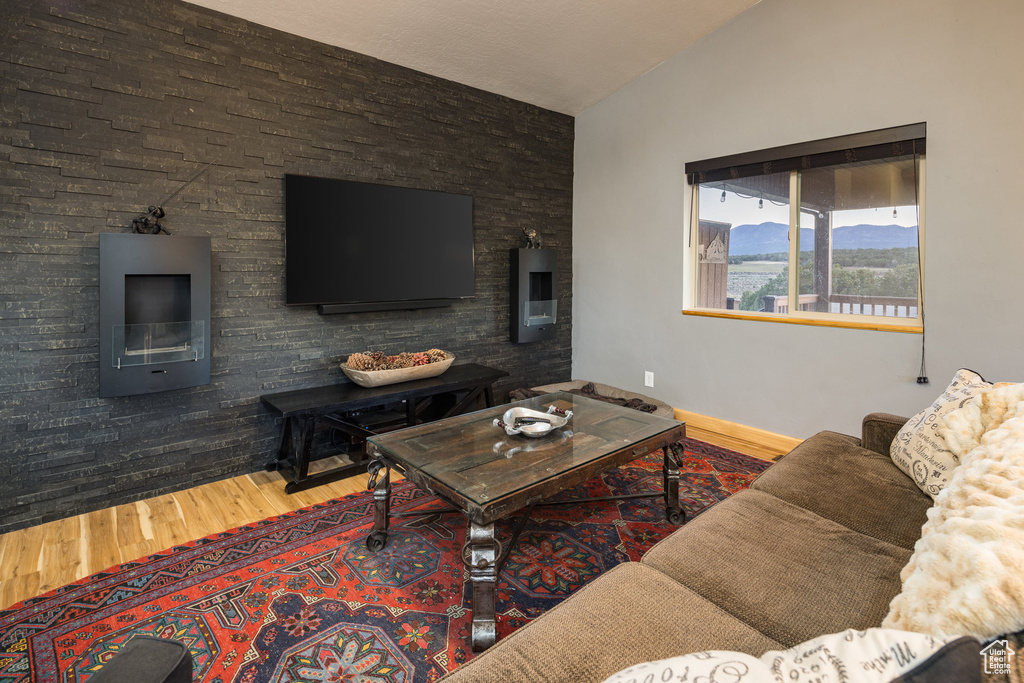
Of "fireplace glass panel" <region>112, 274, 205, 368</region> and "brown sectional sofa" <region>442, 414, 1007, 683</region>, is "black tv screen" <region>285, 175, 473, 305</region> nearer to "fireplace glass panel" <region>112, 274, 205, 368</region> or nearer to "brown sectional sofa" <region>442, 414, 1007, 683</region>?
"fireplace glass panel" <region>112, 274, 205, 368</region>

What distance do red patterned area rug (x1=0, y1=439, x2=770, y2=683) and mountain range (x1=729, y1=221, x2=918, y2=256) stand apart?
1832 mm

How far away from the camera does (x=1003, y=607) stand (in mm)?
623

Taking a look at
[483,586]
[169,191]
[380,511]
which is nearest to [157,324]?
[169,191]

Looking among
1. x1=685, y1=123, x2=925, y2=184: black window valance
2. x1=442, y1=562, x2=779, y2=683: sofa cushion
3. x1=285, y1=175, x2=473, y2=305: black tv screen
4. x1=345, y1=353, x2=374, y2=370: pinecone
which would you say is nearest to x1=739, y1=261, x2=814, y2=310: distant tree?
x1=685, y1=123, x2=925, y2=184: black window valance

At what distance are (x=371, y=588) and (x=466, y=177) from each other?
9.26 feet

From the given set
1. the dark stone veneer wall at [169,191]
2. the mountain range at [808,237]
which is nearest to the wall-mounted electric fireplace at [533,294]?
the dark stone veneer wall at [169,191]

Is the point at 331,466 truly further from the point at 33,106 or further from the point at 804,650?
the point at 804,650

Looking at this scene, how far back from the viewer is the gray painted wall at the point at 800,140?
245cm

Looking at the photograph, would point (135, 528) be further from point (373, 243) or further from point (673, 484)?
point (673, 484)

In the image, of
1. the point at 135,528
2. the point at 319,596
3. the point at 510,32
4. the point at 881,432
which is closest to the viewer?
the point at 319,596

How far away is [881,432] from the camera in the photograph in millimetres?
2066

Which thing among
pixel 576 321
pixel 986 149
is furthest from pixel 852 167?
pixel 576 321

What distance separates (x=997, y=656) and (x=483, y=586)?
1.18 metres

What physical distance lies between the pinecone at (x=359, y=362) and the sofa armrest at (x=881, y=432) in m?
2.51
